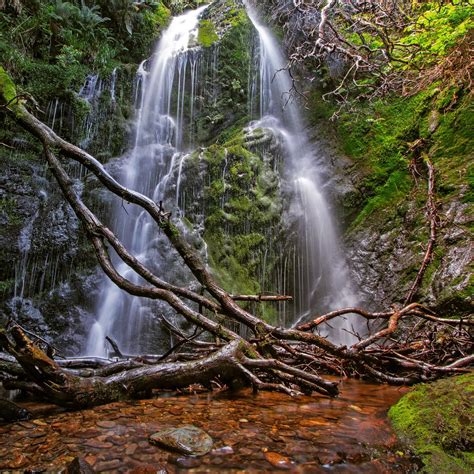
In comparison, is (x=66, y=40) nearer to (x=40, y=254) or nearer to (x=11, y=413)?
(x=40, y=254)

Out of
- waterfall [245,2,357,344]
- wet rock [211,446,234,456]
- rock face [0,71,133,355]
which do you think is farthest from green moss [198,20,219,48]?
wet rock [211,446,234,456]

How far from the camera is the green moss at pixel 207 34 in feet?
39.5

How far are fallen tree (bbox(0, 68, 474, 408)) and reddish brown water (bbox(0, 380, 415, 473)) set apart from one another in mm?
183

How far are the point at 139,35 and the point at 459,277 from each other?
1327 cm

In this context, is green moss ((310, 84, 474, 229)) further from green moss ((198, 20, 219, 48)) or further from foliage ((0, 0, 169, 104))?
foliage ((0, 0, 169, 104))

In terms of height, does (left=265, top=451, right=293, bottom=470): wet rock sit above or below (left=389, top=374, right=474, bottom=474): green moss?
below

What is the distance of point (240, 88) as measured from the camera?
37.4 ft

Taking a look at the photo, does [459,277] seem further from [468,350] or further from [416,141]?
[416,141]

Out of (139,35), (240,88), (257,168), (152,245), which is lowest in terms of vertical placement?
(152,245)

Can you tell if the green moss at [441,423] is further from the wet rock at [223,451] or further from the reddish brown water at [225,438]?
the wet rock at [223,451]

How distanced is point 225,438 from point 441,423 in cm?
124

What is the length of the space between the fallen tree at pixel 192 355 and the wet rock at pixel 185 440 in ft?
2.57

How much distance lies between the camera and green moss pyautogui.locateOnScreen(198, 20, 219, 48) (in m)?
12.1

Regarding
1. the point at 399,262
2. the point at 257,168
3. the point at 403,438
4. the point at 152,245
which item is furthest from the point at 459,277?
the point at 152,245
